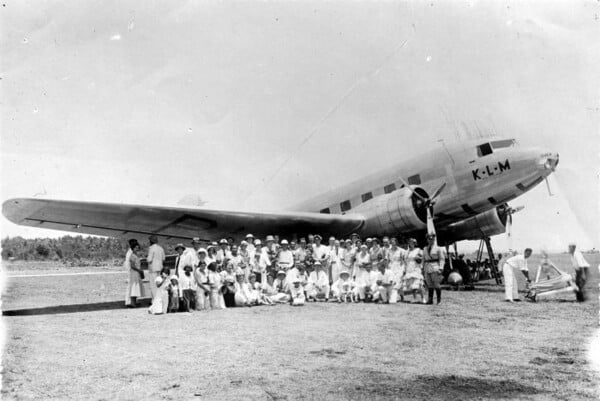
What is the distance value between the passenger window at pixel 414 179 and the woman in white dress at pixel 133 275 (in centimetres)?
798

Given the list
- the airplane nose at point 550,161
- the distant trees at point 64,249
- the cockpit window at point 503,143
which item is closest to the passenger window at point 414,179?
the cockpit window at point 503,143

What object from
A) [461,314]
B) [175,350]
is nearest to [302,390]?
[175,350]

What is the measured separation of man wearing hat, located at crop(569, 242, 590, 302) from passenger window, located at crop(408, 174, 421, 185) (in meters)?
5.12

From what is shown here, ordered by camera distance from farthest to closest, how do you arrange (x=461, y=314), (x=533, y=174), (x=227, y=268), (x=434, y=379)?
(x=533, y=174) < (x=227, y=268) < (x=461, y=314) < (x=434, y=379)

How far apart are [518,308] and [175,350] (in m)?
6.78

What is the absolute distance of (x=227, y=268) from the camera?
11766 mm

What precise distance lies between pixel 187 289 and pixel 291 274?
2.48m

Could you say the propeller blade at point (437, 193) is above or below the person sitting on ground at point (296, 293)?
above

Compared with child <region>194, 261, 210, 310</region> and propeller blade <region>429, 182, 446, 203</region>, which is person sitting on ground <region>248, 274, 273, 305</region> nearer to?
child <region>194, 261, 210, 310</region>

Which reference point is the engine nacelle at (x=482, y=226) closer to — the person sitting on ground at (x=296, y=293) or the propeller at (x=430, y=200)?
the propeller at (x=430, y=200)

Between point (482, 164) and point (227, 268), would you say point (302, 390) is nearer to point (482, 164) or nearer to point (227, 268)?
point (227, 268)

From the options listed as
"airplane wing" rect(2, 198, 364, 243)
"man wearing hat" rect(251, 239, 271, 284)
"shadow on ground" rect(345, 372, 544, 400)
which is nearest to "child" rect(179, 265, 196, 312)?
"man wearing hat" rect(251, 239, 271, 284)

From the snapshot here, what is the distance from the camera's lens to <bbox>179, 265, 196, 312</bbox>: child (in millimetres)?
10773

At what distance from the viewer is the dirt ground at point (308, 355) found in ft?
14.7
